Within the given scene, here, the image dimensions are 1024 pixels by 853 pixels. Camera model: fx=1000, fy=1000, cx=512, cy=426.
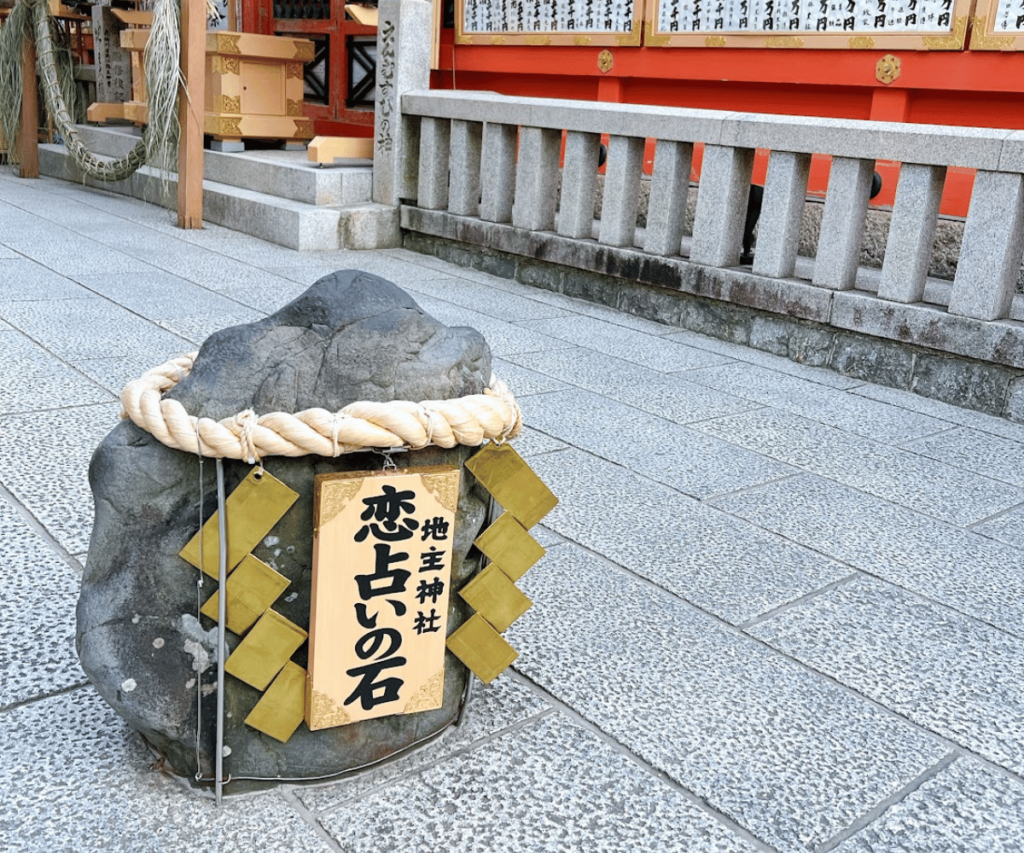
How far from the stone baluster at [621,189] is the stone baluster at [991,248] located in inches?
82.4

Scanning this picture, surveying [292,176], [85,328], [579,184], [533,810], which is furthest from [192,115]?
[533,810]

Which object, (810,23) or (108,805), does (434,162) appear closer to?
(810,23)

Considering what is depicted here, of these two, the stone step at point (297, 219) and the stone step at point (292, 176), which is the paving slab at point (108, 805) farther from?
the stone step at point (292, 176)

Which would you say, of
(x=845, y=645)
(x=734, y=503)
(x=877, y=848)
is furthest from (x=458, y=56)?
(x=877, y=848)

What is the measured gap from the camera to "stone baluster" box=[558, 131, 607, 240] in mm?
6406

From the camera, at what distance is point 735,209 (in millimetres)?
5699

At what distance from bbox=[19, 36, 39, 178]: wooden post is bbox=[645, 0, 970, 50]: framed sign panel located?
19.3 feet

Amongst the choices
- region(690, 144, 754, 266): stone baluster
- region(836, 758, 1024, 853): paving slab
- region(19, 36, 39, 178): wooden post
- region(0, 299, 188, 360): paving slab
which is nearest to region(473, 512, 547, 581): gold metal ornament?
region(836, 758, 1024, 853): paving slab

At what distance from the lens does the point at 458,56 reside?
31.6 feet

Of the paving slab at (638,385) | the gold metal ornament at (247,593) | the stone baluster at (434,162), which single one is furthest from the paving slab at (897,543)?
the stone baluster at (434,162)

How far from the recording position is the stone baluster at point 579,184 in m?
6.41

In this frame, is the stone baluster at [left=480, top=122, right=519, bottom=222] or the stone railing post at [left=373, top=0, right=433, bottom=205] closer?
the stone baluster at [left=480, top=122, right=519, bottom=222]

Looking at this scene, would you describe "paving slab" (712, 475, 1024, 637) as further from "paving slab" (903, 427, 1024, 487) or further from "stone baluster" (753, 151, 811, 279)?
"stone baluster" (753, 151, 811, 279)

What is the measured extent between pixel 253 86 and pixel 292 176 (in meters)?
1.45
